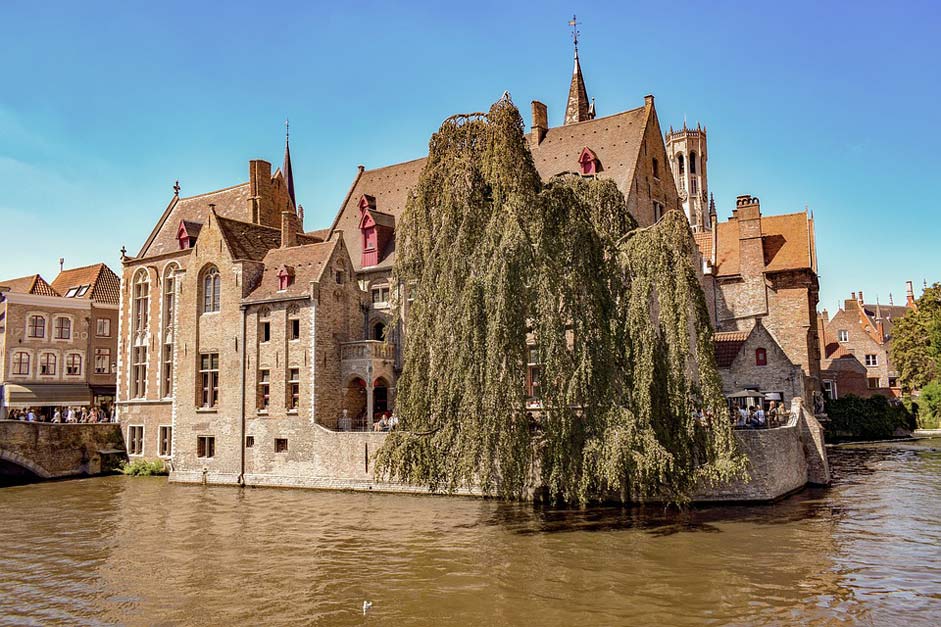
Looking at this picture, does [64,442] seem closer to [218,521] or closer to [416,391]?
[218,521]

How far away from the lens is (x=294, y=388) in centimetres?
2956

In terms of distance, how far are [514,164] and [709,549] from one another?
34.9 feet

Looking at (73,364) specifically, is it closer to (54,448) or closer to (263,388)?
(54,448)

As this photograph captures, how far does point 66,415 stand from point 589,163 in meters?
29.6

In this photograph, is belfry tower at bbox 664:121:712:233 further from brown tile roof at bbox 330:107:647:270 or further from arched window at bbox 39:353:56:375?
arched window at bbox 39:353:56:375

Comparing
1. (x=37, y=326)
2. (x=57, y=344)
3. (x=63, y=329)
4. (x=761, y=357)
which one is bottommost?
(x=761, y=357)

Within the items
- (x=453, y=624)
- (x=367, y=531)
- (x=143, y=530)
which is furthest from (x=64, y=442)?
(x=453, y=624)

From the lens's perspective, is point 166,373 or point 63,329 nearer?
point 166,373

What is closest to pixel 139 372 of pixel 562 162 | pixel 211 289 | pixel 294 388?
pixel 211 289

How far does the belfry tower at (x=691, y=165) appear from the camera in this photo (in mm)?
83938

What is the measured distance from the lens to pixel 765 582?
14.0 meters

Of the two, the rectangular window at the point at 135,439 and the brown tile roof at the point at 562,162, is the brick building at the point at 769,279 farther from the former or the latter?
the rectangular window at the point at 135,439

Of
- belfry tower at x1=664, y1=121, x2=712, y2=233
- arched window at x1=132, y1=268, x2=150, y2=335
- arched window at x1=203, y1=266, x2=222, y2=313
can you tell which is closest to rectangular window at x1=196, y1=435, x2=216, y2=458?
arched window at x1=203, y1=266, x2=222, y2=313

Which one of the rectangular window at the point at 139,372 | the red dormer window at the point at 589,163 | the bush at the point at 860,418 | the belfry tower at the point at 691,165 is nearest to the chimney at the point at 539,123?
the red dormer window at the point at 589,163
